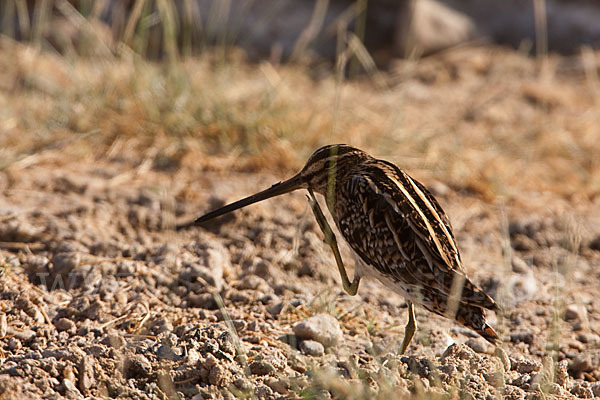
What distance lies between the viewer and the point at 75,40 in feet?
29.6

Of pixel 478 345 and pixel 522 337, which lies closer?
pixel 478 345

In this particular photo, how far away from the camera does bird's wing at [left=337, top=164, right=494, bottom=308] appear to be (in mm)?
3627

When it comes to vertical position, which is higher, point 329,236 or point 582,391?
point 329,236

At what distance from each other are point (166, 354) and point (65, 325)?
2.08 feet

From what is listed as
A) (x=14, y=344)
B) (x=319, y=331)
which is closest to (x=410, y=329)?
(x=319, y=331)

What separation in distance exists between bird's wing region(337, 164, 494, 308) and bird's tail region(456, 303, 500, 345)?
12 cm

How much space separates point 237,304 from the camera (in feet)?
14.4

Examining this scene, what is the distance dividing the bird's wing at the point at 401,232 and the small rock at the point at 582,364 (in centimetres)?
94

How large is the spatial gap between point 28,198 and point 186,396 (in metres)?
2.58

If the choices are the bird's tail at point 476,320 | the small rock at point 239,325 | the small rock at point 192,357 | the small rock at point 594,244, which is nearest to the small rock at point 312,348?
the small rock at point 239,325

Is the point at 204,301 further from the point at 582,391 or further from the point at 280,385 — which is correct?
the point at 582,391

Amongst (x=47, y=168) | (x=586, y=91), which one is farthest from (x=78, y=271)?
(x=586, y=91)

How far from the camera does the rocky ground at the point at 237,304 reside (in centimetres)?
339

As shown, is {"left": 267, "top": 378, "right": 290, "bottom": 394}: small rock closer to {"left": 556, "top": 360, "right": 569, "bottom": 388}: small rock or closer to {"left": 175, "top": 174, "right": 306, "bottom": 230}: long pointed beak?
{"left": 175, "top": 174, "right": 306, "bottom": 230}: long pointed beak
